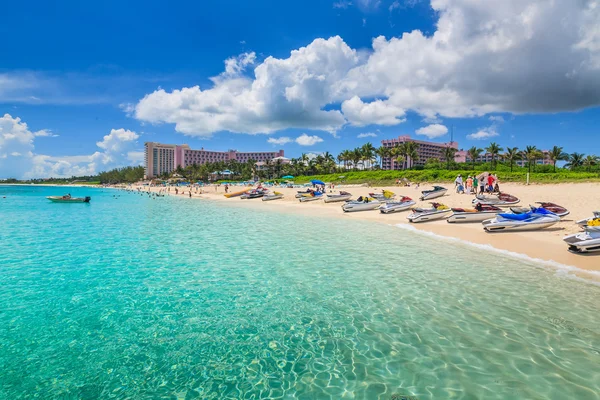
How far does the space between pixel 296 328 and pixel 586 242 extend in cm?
1308

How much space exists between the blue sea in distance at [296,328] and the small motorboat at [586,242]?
7.63ft

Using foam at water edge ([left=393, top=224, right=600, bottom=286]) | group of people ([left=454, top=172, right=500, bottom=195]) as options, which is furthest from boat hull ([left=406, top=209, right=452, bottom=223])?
group of people ([left=454, top=172, right=500, bottom=195])

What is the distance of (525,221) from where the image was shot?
17.9 metres

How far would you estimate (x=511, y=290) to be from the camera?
379 inches

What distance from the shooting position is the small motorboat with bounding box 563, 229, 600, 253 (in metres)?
12.7

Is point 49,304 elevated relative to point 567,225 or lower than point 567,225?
lower

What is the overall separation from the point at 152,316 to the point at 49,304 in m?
3.36

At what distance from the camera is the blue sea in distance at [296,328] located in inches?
209

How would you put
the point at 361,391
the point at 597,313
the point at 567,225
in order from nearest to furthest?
the point at 361,391 < the point at 597,313 < the point at 567,225

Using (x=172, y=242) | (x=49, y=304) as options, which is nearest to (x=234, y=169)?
(x=172, y=242)

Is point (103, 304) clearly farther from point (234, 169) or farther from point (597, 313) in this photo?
point (234, 169)

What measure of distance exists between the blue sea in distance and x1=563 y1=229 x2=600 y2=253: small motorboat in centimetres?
233

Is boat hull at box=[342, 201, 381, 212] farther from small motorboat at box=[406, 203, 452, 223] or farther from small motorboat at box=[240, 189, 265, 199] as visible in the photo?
small motorboat at box=[240, 189, 265, 199]

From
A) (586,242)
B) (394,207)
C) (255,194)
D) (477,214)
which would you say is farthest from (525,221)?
(255,194)
